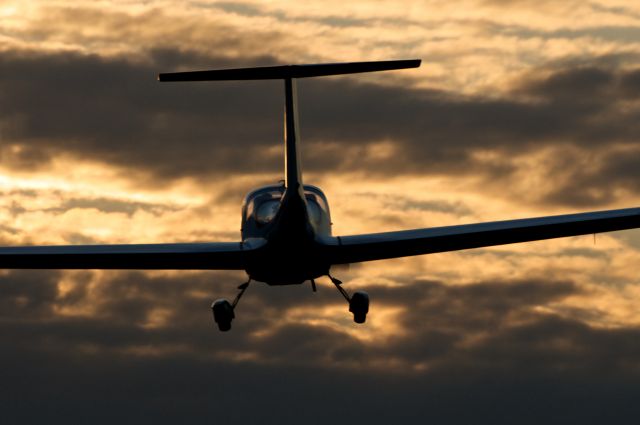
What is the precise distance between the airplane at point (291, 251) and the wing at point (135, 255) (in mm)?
29

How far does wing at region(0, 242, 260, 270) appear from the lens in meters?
37.4

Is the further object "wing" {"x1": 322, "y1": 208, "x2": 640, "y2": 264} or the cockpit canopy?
"wing" {"x1": 322, "y1": 208, "x2": 640, "y2": 264}

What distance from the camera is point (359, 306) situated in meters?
38.6

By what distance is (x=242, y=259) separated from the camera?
3656 cm

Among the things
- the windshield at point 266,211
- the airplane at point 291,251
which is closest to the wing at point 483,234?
the airplane at point 291,251

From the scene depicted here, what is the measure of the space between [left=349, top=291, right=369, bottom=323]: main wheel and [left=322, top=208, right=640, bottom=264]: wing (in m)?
1.16

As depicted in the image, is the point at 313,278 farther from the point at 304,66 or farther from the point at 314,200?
the point at 304,66

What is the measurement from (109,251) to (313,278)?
6.14 meters

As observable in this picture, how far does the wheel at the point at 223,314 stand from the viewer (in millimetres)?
37781

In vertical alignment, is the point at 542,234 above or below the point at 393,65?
below

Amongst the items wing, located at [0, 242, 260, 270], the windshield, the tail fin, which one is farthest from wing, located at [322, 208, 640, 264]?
the tail fin

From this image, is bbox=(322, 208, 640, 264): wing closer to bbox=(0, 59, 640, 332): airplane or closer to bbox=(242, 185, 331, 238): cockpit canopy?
bbox=(0, 59, 640, 332): airplane

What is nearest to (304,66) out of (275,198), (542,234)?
(275,198)

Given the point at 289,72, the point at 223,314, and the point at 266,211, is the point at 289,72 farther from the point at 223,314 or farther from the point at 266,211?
the point at 223,314
